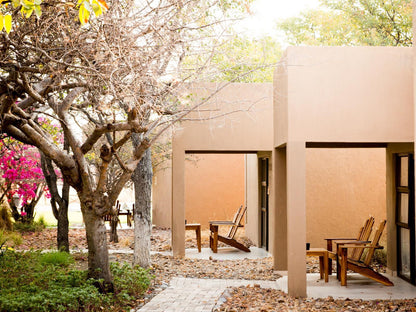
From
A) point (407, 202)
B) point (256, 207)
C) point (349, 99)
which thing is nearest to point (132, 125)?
point (349, 99)

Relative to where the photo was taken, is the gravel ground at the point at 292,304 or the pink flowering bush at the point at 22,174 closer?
the gravel ground at the point at 292,304

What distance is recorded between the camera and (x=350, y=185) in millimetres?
12562

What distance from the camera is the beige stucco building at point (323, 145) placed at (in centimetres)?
788

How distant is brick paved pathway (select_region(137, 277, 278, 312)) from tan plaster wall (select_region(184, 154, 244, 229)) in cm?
1036

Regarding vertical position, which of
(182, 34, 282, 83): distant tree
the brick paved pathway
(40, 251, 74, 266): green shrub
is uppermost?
(182, 34, 282, 83): distant tree

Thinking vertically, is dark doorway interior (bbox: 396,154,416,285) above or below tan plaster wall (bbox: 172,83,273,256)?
below

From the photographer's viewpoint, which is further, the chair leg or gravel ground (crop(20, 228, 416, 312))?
the chair leg

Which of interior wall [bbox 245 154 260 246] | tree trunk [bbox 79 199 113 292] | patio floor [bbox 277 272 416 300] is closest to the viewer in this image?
tree trunk [bbox 79 199 113 292]

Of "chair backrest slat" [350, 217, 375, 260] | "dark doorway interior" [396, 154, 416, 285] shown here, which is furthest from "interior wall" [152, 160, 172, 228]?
"chair backrest slat" [350, 217, 375, 260]

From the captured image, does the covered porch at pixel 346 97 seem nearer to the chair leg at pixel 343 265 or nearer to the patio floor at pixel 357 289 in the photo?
the patio floor at pixel 357 289

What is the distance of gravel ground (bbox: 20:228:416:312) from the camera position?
7.05 meters

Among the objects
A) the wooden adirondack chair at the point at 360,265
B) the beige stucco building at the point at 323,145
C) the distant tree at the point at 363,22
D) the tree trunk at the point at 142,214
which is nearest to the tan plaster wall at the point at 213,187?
the beige stucco building at the point at 323,145

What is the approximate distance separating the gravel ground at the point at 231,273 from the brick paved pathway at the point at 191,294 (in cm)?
18

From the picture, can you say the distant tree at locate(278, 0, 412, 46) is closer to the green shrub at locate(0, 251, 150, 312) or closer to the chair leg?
the chair leg
